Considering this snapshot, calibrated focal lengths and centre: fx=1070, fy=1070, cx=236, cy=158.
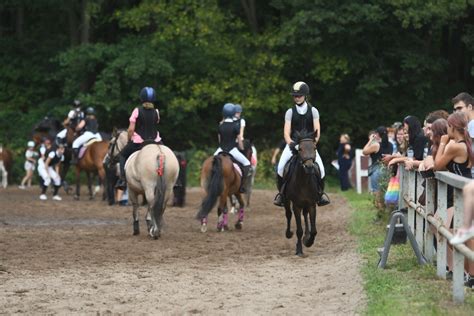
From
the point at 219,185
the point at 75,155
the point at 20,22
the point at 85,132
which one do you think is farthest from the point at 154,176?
the point at 20,22

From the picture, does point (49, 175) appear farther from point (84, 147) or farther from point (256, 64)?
point (256, 64)

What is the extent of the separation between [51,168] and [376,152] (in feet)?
43.8

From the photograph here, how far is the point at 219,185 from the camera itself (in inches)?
776

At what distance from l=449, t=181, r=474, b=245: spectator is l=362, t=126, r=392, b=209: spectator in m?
11.1

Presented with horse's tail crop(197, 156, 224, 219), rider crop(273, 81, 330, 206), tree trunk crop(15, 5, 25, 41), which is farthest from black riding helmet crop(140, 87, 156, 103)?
tree trunk crop(15, 5, 25, 41)

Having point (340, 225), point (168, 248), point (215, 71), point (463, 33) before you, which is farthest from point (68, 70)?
point (168, 248)

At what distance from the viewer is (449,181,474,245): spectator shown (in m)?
8.66

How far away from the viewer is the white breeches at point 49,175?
31.6m

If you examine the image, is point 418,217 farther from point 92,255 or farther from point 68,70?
point 68,70

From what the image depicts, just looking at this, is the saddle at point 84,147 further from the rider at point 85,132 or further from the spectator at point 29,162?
the spectator at point 29,162

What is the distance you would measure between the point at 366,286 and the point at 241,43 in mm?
35128

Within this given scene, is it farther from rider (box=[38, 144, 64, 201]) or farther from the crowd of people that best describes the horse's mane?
rider (box=[38, 144, 64, 201])

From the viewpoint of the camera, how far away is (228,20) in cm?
4581

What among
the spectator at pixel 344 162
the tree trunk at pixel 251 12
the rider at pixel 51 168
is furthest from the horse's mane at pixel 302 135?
the tree trunk at pixel 251 12
